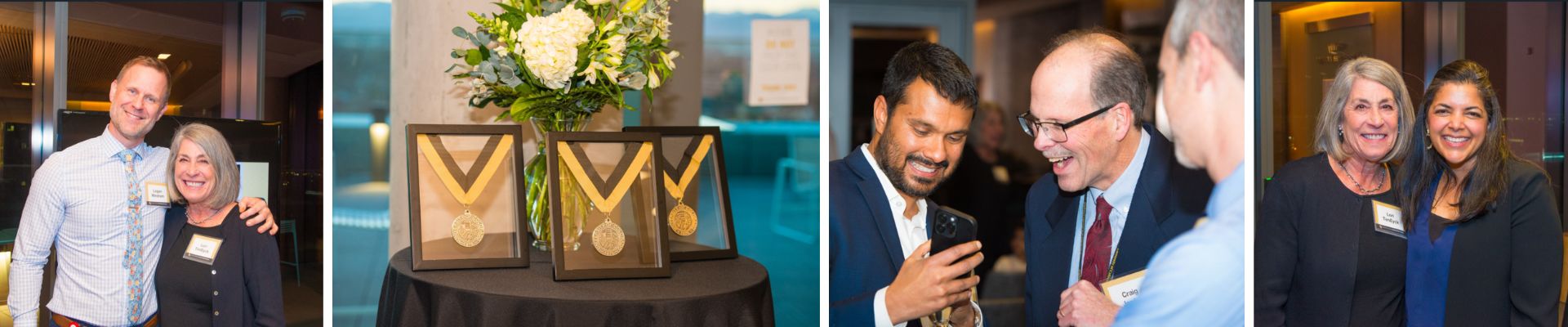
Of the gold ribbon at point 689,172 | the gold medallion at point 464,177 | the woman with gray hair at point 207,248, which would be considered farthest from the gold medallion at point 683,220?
the woman with gray hair at point 207,248

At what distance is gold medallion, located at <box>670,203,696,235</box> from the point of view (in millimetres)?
2818

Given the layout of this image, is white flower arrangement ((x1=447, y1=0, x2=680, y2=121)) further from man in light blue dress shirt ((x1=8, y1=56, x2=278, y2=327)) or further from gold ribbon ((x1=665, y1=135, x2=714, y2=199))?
man in light blue dress shirt ((x1=8, y1=56, x2=278, y2=327))

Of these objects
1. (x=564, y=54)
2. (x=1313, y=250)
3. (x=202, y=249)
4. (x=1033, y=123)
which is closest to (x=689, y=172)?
(x=564, y=54)

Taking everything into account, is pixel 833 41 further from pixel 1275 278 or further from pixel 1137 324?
pixel 1275 278

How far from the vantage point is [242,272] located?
113 inches

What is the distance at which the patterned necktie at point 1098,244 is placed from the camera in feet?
10.3

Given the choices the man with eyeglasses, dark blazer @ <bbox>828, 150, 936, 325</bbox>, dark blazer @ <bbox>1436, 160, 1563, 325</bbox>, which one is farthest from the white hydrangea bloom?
dark blazer @ <bbox>1436, 160, 1563, 325</bbox>

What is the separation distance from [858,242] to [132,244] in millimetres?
1959

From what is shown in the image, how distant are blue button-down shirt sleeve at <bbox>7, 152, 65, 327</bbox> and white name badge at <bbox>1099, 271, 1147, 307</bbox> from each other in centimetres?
288

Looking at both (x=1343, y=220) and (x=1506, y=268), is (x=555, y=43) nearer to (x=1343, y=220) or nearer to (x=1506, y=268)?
(x=1343, y=220)

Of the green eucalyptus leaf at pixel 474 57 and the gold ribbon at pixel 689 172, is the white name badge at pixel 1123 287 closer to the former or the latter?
the gold ribbon at pixel 689 172

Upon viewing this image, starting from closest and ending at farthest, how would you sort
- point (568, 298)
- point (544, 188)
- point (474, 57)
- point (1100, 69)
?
point (568, 298), point (474, 57), point (544, 188), point (1100, 69)

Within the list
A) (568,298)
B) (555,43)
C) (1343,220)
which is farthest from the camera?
(1343,220)

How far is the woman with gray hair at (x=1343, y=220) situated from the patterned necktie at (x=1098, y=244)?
577 mm
